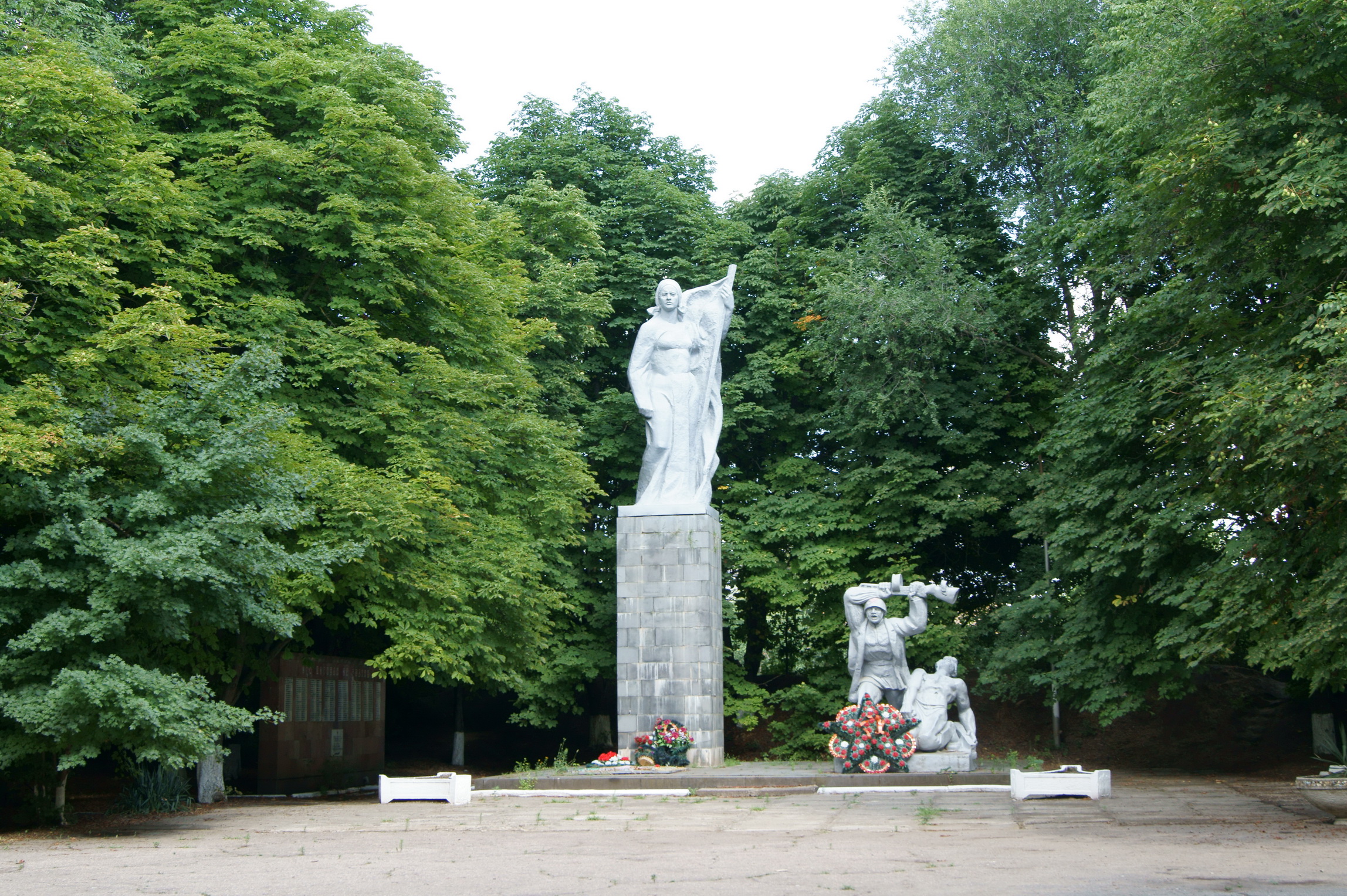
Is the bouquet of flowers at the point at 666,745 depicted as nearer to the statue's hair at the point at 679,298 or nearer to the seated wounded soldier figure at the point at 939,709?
the seated wounded soldier figure at the point at 939,709

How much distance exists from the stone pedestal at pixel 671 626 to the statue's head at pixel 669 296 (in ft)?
10.7

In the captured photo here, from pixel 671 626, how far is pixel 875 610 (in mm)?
3178

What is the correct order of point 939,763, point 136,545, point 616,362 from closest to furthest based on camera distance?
point 136,545 < point 939,763 < point 616,362

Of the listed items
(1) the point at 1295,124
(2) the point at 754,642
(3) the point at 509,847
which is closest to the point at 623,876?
(3) the point at 509,847

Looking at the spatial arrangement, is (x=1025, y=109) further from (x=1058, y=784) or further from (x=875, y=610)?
(x=1058, y=784)

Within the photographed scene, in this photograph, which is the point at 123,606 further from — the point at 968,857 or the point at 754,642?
the point at 754,642

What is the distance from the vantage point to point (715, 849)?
28.3ft

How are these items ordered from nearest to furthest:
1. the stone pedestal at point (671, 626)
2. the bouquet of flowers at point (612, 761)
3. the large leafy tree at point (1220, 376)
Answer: the large leafy tree at point (1220, 376) < the bouquet of flowers at point (612, 761) < the stone pedestal at point (671, 626)

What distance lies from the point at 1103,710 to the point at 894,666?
352 cm

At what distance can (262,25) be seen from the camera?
16.2 meters

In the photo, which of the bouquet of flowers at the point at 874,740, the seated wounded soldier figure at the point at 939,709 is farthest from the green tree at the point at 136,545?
the seated wounded soldier figure at the point at 939,709

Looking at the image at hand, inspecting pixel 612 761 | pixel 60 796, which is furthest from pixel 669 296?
pixel 60 796

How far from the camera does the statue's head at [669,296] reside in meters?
18.9

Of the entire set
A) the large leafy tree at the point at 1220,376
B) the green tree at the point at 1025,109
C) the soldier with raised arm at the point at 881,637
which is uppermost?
the green tree at the point at 1025,109
